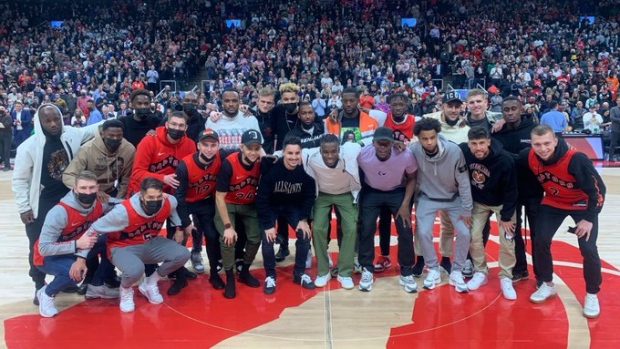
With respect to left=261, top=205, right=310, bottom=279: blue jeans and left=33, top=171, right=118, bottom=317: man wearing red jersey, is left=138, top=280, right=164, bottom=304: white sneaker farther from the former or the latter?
left=261, top=205, right=310, bottom=279: blue jeans

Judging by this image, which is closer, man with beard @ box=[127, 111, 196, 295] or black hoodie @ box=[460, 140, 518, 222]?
black hoodie @ box=[460, 140, 518, 222]

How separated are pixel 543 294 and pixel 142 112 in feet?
11.3

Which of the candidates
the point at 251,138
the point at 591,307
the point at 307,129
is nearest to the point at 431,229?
the point at 591,307

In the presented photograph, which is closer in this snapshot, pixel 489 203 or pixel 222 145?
pixel 489 203

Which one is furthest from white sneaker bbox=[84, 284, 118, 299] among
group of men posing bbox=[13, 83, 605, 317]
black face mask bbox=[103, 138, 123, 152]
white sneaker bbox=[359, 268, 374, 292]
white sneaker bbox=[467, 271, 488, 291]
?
white sneaker bbox=[467, 271, 488, 291]

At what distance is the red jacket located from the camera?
413cm

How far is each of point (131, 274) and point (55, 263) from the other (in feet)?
1.77

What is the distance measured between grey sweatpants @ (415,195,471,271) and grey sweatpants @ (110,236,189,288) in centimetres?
185

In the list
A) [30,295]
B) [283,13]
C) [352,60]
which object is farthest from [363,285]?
[283,13]

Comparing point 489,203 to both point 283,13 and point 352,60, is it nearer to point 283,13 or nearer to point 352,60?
point 352,60

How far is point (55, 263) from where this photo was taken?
3789 mm

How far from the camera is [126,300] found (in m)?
3.89

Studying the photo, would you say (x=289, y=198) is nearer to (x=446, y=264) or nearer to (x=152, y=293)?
(x=152, y=293)

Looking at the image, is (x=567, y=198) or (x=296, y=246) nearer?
(x=567, y=198)
